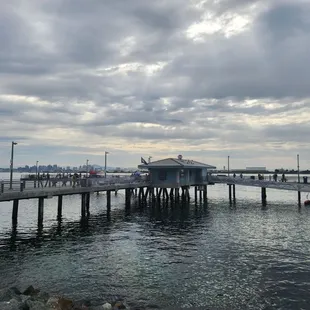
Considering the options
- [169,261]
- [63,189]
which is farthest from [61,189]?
[169,261]

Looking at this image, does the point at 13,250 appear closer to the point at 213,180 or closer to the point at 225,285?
the point at 225,285

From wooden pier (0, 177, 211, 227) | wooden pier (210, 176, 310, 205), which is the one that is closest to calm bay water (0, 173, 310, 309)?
wooden pier (0, 177, 211, 227)

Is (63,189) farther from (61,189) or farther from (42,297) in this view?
(42,297)

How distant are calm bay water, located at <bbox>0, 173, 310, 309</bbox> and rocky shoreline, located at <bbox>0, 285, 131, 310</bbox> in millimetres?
1046

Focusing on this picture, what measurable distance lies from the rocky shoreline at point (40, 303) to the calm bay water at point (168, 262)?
105cm

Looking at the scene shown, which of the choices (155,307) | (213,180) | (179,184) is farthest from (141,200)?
(155,307)

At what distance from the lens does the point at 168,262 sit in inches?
789

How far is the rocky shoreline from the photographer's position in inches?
476

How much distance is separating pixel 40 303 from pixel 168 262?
9.46 meters

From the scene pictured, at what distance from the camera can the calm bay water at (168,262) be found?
15.2 m

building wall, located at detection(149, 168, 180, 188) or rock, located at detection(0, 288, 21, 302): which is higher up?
building wall, located at detection(149, 168, 180, 188)

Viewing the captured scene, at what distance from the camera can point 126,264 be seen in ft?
64.5

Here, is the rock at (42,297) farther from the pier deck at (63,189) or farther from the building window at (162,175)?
the building window at (162,175)

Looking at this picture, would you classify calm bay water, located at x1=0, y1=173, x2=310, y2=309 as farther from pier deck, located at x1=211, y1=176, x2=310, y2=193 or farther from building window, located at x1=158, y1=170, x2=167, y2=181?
building window, located at x1=158, y1=170, x2=167, y2=181
